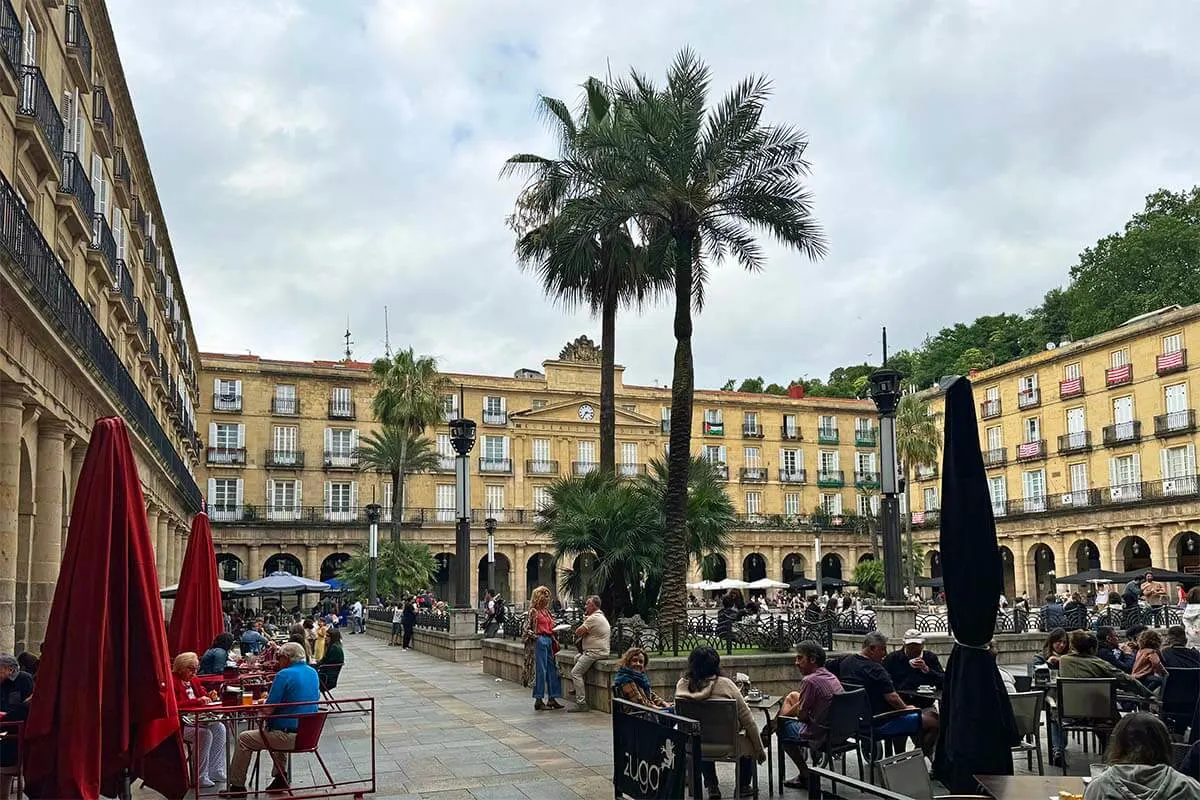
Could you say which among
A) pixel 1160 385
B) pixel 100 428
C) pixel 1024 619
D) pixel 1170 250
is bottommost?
pixel 1024 619

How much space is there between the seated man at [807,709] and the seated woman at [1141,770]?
363 centimetres

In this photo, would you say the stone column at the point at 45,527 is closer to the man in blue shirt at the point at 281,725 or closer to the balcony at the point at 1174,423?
the man in blue shirt at the point at 281,725

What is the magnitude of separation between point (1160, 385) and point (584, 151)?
1469 inches

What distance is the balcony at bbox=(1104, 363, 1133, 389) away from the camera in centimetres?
4862

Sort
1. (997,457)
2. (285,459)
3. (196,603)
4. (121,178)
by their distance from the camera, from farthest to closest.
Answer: (997,457) < (285,459) < (121,178) < (196,603)

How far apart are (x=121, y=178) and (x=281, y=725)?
72.6 ft

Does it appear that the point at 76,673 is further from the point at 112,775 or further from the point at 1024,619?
the point at 1024,619

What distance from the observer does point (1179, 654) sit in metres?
10.1

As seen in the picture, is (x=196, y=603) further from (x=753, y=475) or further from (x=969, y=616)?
(x=753, y=475)

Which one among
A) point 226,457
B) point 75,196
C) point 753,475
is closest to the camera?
point 75,196

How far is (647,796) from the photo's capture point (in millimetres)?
7109

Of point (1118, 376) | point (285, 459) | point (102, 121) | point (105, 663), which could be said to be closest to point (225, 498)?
point (285, 459)

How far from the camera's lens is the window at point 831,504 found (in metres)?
70.0

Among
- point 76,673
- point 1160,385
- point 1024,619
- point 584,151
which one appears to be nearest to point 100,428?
point 76,673
